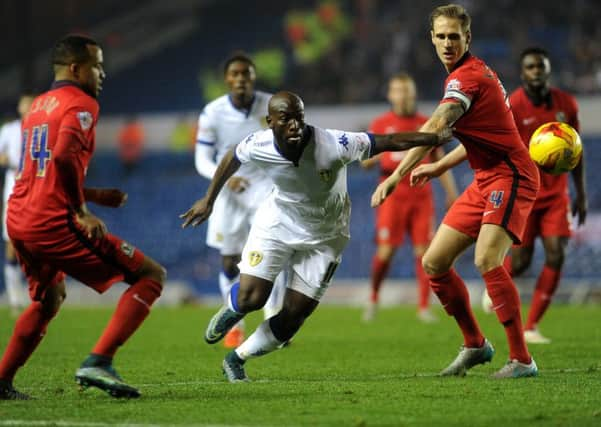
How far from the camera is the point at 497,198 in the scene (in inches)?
291

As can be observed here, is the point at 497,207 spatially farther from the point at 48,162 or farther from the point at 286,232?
the point at 48,162

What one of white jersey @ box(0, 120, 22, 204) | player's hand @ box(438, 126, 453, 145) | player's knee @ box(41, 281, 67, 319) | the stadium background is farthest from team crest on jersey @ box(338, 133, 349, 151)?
the stadium background

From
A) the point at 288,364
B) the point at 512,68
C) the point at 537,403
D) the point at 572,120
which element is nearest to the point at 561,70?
the point at 512,68

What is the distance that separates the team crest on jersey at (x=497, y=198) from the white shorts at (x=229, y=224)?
372 centimetres

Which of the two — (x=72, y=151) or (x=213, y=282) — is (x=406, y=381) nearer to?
(x=72, y=151)

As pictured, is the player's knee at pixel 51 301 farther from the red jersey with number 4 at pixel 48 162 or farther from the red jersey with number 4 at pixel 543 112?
the red jersey with number 4 at pixel 543 112

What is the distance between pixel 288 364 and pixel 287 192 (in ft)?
6.72

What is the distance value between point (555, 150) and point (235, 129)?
141 inches

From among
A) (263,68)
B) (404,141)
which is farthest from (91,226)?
(263,68)

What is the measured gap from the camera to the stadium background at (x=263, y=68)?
22.1 meters

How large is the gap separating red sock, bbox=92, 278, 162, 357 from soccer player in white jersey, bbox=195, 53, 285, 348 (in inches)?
157

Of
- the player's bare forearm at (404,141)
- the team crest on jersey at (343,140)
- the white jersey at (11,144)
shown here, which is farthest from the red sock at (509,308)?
the white jersey at (11,144)

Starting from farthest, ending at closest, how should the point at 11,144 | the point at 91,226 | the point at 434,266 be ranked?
the point at 11,144 < the point at 434,266 < the point at 91,226

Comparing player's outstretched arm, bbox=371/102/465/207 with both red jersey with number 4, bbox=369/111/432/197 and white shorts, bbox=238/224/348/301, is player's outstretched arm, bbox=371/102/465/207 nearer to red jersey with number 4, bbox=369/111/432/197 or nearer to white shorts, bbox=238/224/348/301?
white shorts, bbox=238/224/348/301
